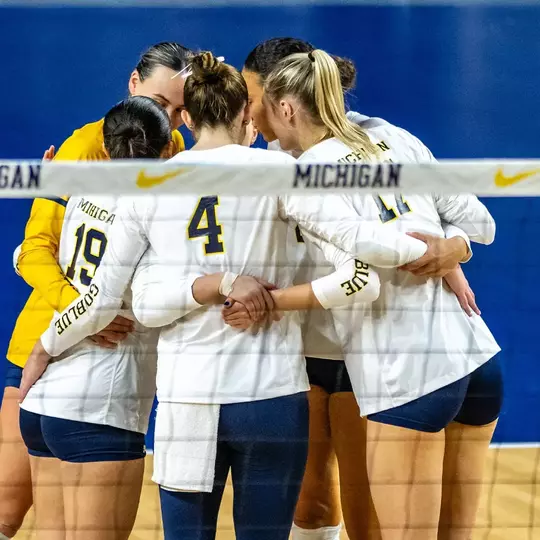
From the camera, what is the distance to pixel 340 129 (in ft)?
6.00

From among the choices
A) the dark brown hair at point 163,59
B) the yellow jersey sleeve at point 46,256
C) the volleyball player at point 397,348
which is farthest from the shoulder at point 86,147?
the volleyball player at point 397,348

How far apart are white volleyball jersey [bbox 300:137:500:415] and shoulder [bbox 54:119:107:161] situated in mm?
585

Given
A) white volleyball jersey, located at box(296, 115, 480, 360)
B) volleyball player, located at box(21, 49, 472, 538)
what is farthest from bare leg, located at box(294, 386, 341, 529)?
volleyball player, located at box(21, 49, 472, 538)

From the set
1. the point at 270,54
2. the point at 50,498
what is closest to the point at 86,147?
the point at 270,54

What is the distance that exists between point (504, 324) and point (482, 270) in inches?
9.4

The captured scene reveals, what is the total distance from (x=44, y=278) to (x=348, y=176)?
739 mm

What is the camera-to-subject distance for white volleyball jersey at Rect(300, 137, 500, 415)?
1.81 meters

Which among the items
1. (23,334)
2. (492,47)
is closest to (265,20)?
(492,47)

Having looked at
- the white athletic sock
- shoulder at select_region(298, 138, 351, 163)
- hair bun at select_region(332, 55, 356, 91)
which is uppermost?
hair bun at select_region(332, 55, 356, 91)

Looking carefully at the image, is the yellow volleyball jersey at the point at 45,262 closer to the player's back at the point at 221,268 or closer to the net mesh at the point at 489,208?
the net mesh at the point at 489,208

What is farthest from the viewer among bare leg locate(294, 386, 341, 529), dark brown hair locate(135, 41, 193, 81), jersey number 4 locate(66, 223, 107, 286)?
dark brown hair locate(135, 41, 193, 81)

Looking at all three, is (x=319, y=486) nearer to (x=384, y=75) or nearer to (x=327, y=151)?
(x=327, y=151)

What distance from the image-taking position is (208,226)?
1.70 meters

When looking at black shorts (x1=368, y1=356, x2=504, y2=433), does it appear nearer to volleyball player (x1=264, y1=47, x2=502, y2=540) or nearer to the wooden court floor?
volleyball player (x1=264, y1=47, x2=502, y2=540)
